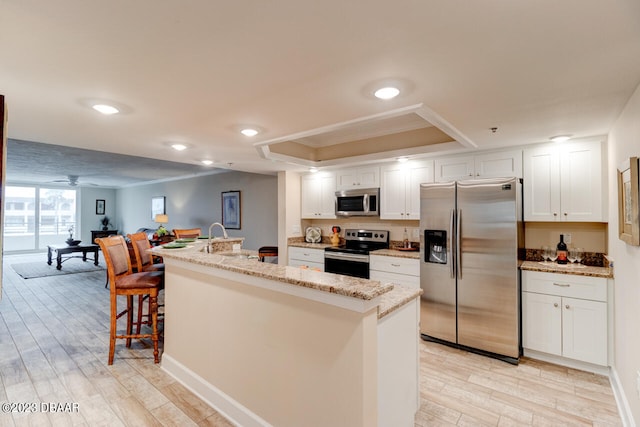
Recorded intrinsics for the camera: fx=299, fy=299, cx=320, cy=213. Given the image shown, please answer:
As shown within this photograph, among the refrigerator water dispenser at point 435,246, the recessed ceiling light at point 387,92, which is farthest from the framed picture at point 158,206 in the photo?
the recessed ceiling light at point 387,92

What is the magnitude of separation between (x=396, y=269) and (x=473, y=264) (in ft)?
3.00

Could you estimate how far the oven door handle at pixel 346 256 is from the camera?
157 inches

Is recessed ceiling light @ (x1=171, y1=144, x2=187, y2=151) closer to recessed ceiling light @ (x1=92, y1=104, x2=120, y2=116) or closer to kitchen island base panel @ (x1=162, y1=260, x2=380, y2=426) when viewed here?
recessed ceiling light @ (x1=92, y1=104, x2=120, y2=116)

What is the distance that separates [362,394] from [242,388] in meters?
0.97

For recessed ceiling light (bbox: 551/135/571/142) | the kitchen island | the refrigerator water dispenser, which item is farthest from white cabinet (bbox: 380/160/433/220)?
the kitchen island

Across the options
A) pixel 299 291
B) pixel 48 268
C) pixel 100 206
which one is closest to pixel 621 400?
pixel 299 291

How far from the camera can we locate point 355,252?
407cm

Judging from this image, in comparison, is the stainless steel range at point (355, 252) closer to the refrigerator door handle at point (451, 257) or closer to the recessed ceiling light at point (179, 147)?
the refrigerator door handle at point (451, 257)

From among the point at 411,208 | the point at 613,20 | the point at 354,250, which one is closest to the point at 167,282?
the point at 354,250

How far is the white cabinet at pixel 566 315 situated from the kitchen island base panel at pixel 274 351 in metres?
2.34

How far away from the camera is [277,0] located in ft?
3.47

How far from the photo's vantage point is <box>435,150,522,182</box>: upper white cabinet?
3.20m

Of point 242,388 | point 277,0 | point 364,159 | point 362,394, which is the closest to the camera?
point 277,0

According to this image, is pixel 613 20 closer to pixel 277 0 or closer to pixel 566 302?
pixel 277 0
